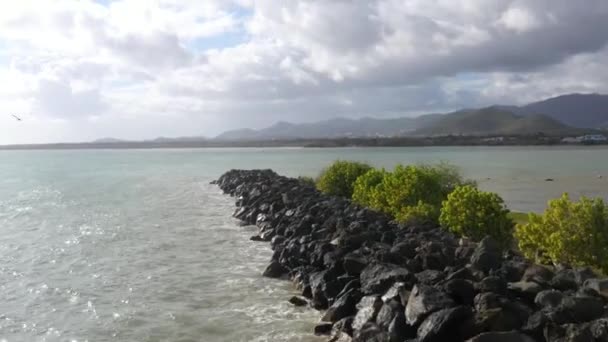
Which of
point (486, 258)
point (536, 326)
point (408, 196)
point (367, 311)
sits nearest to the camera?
point (536, 326)

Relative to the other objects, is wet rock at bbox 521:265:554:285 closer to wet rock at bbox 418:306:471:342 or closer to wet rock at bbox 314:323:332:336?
wet rock at bbox 418:306:471:342

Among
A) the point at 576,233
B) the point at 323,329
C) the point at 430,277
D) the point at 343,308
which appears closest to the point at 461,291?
the point at 430,277

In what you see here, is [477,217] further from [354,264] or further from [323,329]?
[323,329]

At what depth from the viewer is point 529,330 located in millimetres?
9664

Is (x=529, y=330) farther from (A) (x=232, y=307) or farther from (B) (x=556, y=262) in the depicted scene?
(A) (x=232, y=307)

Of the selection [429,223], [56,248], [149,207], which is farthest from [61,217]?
[429,223]

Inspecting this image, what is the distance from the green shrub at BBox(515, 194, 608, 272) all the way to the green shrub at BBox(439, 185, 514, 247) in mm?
2664

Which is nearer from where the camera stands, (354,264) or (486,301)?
(486,301)

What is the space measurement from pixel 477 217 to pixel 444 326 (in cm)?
880

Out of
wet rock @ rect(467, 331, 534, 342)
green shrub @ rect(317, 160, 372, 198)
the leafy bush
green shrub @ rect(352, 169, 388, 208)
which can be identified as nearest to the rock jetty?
wet rock @ rect(467, 331, 534, 342)

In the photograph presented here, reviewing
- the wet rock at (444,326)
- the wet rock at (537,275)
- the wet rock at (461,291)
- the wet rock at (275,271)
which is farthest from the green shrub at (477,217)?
the wet rock at (444,326)

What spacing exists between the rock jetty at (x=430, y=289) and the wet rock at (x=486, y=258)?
0.02m

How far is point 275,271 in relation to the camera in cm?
1780

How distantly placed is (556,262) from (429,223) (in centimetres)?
600
